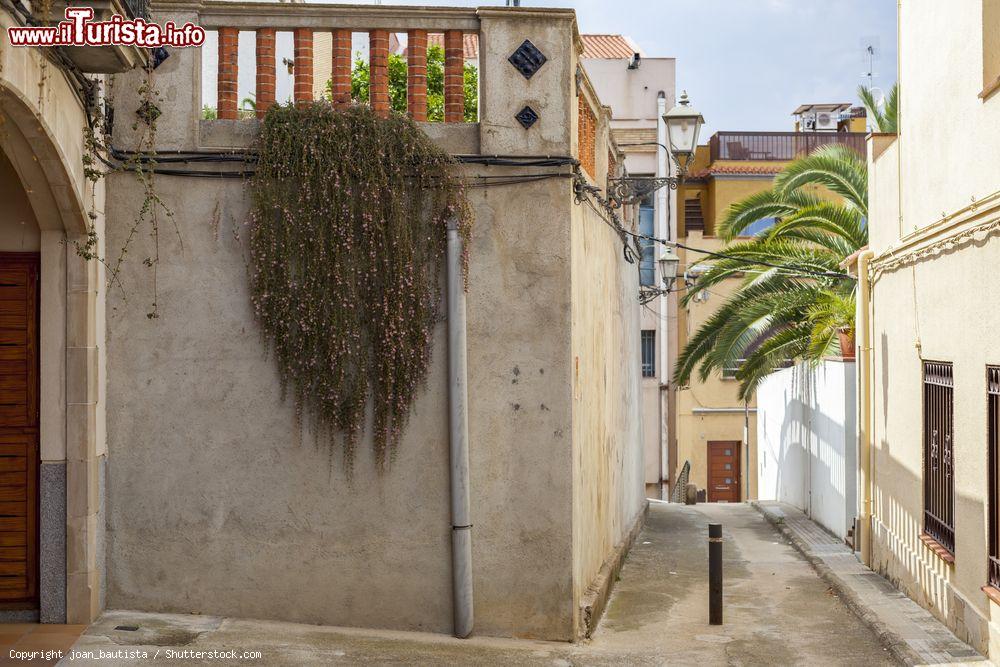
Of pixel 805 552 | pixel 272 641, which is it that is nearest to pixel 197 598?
pixel 272 641

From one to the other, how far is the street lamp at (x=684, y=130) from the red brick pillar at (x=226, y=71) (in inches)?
201

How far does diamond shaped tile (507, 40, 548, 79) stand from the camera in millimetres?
7766

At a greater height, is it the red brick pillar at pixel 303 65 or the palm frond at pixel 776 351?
the red brick pillar at pixel 303 65

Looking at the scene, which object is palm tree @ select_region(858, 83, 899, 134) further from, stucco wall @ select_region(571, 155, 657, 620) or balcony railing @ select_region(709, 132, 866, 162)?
balcony railing @ select_region(709, 132, 866, 162)

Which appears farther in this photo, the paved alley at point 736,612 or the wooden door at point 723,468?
the wooden door at point 723,468

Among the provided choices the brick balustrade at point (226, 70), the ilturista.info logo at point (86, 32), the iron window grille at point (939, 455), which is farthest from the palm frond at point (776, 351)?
the ilturista.info logo at point (86, 32)

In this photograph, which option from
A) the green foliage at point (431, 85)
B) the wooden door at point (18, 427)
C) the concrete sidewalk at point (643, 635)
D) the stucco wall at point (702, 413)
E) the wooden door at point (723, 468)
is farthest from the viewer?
the wooden door at point (723, 468)

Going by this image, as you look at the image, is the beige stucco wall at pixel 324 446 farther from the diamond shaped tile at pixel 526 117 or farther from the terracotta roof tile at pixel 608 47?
the terracotta roof tile at pixel 608 47

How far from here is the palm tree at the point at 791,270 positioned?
15844 millimetres

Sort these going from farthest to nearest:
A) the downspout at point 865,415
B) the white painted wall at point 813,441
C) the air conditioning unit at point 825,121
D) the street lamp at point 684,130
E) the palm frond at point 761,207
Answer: the air conditioning unit at point 825,121, the palm frond at point 761,207, the white painted wall at point 813,441, the downspout at point 865,415, the street lamp at point 684,130

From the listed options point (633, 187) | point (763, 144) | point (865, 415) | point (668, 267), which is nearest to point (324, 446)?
point (633, 187)

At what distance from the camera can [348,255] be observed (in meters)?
7.59

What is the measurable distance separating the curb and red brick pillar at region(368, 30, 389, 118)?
17.4 ft

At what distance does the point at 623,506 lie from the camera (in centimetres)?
1298
